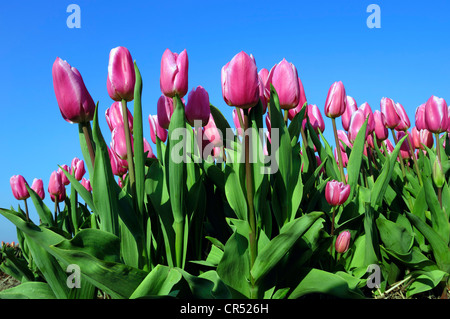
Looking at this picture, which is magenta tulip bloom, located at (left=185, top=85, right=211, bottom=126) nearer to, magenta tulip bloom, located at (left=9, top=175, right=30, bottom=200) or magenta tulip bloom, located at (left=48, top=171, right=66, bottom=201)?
magenta tulip bloom, located at (left=48, top=171, right=66, bottom=201)

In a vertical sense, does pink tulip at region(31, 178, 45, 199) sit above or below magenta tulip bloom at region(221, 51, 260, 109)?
→ below

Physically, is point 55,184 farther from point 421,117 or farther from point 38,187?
point 421,117

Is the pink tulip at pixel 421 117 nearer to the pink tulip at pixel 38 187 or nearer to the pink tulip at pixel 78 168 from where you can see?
the pink tulip at pixel 78 168

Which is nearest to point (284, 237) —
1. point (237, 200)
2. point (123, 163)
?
point (237, 200)

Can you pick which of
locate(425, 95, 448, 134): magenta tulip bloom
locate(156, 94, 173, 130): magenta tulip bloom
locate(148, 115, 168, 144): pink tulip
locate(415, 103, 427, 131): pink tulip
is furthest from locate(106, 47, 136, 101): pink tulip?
locate(415, 103, 427, 131): pink tulip

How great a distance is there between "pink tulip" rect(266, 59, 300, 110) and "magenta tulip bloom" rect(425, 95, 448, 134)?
4.71 feet

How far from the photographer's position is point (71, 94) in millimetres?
1682

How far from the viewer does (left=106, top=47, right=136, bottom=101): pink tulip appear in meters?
1.72

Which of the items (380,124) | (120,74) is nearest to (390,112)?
(380,124)

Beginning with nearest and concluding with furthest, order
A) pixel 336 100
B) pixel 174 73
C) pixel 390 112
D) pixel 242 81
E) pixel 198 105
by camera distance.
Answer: pixel 242 81
pixel 174 73
pixel 198 105
pixel 336 100
pixel 390 112

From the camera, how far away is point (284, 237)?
65.2 inches

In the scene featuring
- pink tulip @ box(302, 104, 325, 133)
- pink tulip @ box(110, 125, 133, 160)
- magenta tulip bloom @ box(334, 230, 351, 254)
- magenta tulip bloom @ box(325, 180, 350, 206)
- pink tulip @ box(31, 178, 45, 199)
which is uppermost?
pink tulip @ box(302, 104, 325, 133)

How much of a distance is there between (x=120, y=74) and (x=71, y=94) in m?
0.21

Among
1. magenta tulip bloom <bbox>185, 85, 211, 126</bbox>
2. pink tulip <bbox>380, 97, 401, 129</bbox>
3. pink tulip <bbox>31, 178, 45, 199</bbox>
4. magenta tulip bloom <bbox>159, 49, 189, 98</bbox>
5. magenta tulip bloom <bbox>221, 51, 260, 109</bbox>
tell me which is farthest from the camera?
pink tulip <bbox>31, 178, 45, 199</bbox>
